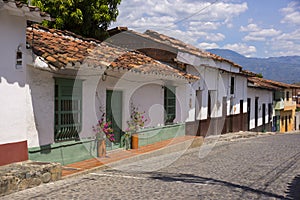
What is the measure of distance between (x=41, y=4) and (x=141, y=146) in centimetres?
721

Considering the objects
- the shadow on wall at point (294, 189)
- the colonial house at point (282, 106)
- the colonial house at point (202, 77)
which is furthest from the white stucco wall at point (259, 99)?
the shadow on wall at point (294, 189)

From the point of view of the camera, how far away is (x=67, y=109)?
8953 millimetres

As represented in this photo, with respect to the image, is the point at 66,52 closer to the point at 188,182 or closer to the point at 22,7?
the point at 22,7

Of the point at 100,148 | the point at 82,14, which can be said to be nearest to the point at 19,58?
the point at 100,148

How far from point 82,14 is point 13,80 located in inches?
375

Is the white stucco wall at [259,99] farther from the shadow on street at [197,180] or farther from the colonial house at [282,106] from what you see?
the shadow on street at [197,180]

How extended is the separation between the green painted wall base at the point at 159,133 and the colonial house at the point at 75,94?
0.03 m

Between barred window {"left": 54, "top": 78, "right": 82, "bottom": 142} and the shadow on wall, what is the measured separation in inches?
194

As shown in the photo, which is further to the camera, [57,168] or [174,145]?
[174,145]

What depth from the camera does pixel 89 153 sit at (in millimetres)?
9547

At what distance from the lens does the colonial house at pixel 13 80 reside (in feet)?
22.2

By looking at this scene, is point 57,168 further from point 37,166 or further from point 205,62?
point 205,62

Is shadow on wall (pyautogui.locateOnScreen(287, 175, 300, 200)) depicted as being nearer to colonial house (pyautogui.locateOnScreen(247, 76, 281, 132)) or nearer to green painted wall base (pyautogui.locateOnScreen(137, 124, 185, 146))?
green painted wall base (pyautogui.locateOnScreen(137, 124, 185, 146))

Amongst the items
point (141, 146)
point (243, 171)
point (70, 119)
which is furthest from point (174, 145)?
point (70, 119)
